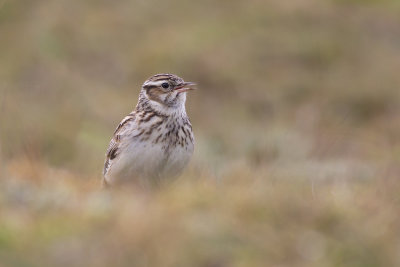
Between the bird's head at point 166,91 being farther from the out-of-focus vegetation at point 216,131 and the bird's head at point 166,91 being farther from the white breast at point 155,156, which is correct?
the out-of-focus vegetation at point 216,131

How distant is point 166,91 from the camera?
1126 cm

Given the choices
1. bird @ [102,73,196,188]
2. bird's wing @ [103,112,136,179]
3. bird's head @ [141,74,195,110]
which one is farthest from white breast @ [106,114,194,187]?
bird's head @ [141,74,195,110]

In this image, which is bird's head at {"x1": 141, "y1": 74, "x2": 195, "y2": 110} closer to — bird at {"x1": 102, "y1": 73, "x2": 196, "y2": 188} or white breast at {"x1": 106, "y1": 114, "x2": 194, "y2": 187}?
bird at {"x1": 102, "y1": 73, "x2": 196, "y2": 188}

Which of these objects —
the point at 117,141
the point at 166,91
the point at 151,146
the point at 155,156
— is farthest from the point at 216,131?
the point at 155,156

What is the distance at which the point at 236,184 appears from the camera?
9.10m

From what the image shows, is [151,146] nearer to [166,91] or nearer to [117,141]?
[117,141]

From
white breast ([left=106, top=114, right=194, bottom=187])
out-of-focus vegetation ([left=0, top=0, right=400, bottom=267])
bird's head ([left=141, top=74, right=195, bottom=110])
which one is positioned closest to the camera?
out-of-focus vegetation ([left=0, top=0, right=400, bottom=267])

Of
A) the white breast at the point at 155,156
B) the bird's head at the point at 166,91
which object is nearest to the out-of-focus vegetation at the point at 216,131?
the white breast at the point at 155,156

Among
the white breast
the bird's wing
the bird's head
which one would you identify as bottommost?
the white breast

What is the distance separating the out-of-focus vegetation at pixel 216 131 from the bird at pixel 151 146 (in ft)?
0.86

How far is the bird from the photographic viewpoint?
33.2ft

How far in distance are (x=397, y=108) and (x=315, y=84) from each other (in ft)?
5.61

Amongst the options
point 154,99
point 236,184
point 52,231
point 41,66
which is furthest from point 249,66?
point 52,231

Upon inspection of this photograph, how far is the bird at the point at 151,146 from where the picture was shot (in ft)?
33.2
